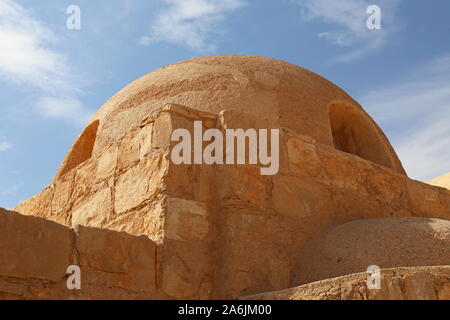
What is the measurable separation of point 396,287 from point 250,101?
253cm

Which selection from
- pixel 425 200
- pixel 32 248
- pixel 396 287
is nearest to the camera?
pixel 396 287

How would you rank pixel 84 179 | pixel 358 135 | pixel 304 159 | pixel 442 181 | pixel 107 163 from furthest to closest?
pixel 442 181 < pixel 358 135 < pixel 84 179 < pixel 107 163 < pixel 304 159

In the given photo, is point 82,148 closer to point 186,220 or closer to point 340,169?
point 186,220

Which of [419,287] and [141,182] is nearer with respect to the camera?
[419,287]

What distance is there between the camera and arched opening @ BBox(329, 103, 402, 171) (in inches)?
227

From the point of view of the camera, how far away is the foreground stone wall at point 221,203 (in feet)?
11.2

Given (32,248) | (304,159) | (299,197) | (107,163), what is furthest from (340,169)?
(32,248)

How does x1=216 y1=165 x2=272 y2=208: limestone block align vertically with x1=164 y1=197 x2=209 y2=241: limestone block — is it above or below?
above

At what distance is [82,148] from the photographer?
19.6ft

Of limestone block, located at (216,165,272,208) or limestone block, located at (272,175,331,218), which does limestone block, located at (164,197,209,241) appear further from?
limestone block, located at (272,175,331,218)

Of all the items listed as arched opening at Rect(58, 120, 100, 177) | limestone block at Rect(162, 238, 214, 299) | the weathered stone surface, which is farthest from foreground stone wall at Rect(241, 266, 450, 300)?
the weathered stone surface

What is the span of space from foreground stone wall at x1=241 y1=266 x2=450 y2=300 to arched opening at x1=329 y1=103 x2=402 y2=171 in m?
2.94

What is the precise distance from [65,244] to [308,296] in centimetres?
142

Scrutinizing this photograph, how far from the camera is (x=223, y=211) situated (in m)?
3.60
